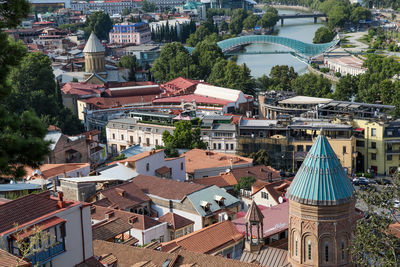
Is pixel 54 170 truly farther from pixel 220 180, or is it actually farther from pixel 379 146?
pixel 379 146

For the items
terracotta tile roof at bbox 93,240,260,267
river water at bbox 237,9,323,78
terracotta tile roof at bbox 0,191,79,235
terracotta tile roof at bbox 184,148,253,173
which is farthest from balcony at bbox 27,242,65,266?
river water at bbox 237,9,323,78

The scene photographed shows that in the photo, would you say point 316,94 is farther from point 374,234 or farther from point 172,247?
point 374,234

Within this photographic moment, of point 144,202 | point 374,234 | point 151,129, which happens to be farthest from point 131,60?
point 374,234

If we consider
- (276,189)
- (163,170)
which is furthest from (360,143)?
(163,170)

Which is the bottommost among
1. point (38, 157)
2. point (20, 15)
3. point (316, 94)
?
point (316, 94)

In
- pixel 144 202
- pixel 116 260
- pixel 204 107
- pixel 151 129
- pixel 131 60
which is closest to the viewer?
pixel 116 260

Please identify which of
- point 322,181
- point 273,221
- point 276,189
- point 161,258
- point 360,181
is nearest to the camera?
point 161,258
